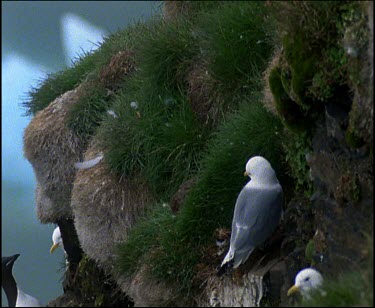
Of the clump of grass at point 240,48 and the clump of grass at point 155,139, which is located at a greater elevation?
the clump of grass at point 240,48

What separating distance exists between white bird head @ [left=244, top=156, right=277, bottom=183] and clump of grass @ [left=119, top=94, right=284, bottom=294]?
1.75 ft

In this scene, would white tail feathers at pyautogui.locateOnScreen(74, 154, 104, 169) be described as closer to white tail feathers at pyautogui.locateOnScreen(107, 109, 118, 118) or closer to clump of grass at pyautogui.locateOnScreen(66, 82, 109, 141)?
white tail feathers at pyautogui.locateOnScreen(107, 109, 118, 118)

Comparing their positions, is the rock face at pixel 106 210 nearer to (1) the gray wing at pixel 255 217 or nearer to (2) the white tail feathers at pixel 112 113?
(2) the white tail feathers at pixel 112 113

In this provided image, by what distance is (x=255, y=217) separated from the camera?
5.38m

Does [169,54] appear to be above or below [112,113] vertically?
above

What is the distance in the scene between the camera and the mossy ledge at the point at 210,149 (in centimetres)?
477

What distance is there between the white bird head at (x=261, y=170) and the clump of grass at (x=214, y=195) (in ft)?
1.75

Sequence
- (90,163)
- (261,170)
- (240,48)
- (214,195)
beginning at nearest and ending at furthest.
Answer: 1. (261,170)
2. (214,195)
3. (240,48)
4. (90,163)

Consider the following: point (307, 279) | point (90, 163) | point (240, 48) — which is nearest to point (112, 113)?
point (90, 163)

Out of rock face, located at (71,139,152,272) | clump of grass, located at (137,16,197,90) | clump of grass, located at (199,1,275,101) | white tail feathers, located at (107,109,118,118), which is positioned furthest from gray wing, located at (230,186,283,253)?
white tail feathers, located at (107,109,118,118)

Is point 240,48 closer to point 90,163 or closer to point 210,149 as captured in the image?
point 210,149

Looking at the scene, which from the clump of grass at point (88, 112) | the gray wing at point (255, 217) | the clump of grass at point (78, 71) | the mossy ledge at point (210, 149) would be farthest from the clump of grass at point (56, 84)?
the gray wing at point (255, 217)

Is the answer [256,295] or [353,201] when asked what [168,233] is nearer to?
[256,295]

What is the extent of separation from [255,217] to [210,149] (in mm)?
1321
